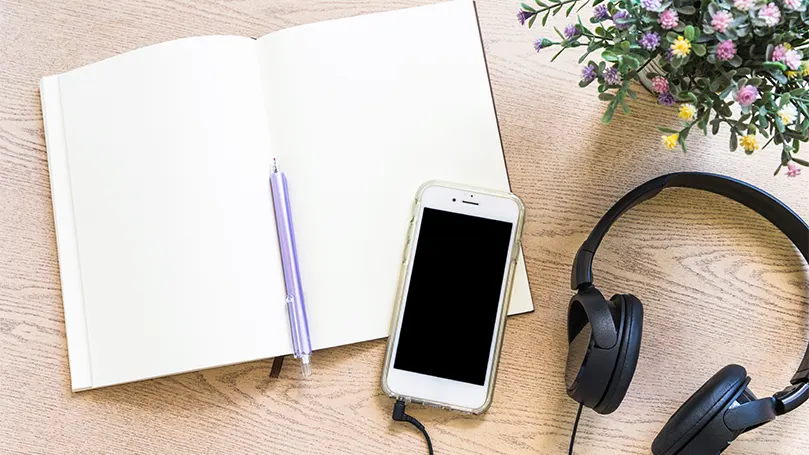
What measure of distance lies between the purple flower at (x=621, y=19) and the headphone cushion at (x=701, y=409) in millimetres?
288

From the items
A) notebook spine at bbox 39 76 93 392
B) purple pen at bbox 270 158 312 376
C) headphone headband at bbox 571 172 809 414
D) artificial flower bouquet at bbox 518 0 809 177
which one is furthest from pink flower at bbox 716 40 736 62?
notebook spine at bbox 39 76 93 392

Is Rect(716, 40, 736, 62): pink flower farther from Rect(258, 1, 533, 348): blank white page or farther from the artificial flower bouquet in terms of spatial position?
Rect(258, 1, 533, 348): blank white page

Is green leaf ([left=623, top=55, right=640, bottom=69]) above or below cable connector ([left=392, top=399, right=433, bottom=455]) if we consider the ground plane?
above

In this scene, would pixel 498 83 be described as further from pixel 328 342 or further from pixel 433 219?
pixel 328 342

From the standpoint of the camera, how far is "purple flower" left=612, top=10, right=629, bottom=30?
0.48 m

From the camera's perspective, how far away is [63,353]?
25.6 inches

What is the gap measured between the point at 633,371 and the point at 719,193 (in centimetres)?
20

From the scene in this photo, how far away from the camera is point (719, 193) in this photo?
64cm

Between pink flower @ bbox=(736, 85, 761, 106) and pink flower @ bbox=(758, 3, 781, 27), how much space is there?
4 centimetres

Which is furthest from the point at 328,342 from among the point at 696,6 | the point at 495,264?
the point at 696,6

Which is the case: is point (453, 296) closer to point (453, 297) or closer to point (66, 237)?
point (453, 297)

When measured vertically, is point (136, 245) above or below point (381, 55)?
below

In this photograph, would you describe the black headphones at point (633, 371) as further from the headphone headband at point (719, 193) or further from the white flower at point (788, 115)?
the white flower at point (788, 115)

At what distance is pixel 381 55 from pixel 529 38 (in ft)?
0.48
